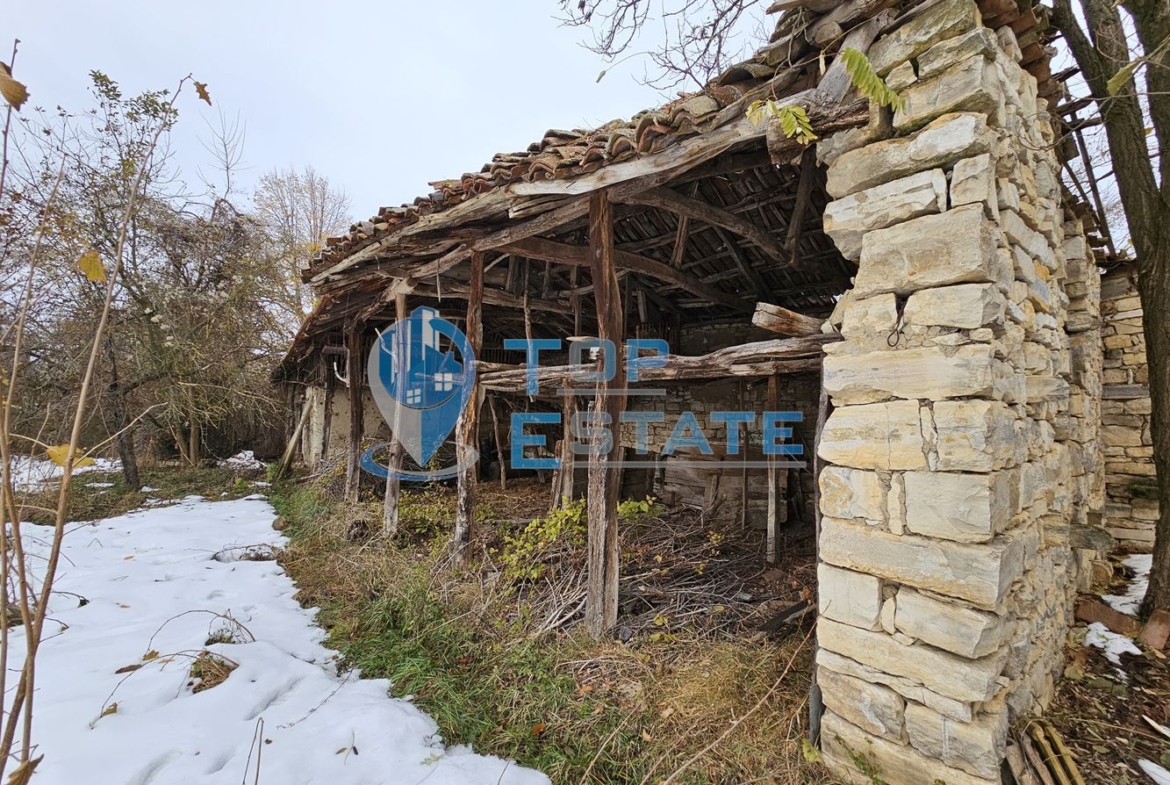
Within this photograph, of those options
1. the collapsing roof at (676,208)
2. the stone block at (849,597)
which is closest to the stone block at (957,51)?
the collapsing roof at (676,208)

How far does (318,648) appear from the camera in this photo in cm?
354

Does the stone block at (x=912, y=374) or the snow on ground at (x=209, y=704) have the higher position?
the stone block at (x=912, y=374)

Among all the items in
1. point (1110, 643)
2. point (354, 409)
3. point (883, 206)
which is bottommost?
point (1110, 643)

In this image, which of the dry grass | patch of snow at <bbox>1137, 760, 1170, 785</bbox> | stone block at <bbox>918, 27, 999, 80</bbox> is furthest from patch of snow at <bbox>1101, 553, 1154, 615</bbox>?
stone block at <bbox>918, 27, 999, 80</bbox>

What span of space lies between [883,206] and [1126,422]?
447 cm

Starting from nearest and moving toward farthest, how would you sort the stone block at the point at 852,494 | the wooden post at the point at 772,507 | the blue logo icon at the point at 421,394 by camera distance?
the stone block at the point at 852,494 < the wooden post at the point at 772,507 < the blue logo icon at the point at 421,394

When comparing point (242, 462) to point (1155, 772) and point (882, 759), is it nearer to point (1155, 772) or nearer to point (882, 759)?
point (882, 759)

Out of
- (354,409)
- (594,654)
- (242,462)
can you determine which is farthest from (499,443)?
(242,462)

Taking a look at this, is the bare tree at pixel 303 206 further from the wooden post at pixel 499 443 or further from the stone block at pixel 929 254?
the stone block at pixel 929 254

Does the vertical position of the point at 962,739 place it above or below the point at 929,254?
below

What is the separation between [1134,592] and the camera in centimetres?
347

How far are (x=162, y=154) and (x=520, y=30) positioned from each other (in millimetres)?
7736

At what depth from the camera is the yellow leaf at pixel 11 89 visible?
1.04m

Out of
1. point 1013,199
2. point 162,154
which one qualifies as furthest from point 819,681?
point 162,154
